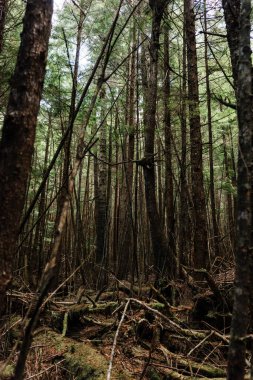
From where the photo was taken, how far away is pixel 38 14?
1.82 m

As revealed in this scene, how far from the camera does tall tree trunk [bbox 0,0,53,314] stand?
5.36ft

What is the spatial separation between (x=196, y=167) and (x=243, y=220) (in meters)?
4.32

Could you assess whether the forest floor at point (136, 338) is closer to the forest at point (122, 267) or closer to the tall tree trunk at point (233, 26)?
the forest at point (122, 267)

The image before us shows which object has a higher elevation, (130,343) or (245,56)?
(245,56)

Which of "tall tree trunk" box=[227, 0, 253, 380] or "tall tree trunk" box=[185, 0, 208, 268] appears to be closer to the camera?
"tall tree trunk" box=[227, 0, 253, 380]

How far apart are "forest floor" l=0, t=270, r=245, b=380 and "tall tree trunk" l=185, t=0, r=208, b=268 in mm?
605

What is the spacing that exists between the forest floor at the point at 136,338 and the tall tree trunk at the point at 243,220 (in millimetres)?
1304

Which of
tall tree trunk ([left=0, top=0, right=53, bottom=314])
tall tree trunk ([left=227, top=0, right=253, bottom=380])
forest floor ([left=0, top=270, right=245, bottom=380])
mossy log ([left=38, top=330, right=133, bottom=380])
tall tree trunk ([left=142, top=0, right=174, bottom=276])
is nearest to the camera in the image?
tall tree trunk ([left=227, top=0, right=253, bottom=380])

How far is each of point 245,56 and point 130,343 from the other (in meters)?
3.15

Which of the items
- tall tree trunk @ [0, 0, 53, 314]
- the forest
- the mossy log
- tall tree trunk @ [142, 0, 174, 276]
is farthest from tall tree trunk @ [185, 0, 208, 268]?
tall tree trunk @ [0, 0, 53, 314]

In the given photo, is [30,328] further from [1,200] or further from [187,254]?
[187,254]

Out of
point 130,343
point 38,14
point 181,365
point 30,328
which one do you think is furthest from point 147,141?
point 30,328

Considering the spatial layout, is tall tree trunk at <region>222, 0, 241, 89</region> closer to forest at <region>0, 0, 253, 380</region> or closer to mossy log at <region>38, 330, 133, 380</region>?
forest at <region>0, 0, 253, 380</region>

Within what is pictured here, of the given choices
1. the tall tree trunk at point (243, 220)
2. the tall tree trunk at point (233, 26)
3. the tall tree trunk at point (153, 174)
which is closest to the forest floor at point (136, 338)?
the tall tree trunk at point (153, 174)
